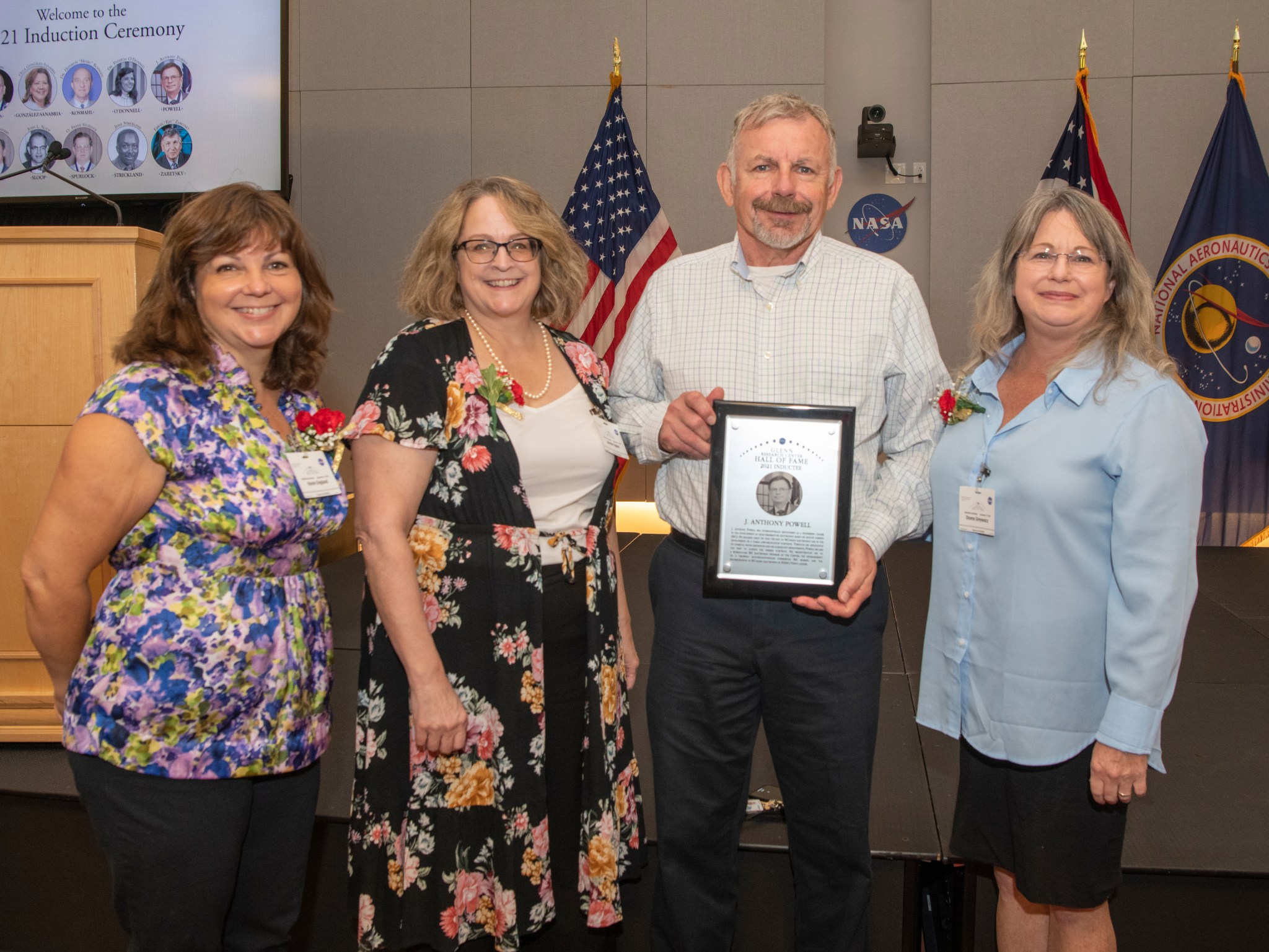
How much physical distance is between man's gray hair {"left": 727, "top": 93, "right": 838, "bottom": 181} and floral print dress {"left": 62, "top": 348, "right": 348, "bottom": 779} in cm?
110

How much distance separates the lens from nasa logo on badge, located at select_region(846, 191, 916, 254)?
4699 mm

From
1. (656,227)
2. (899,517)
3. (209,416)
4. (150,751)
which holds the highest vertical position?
(656,227)

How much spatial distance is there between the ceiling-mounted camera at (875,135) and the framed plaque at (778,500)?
2.44m

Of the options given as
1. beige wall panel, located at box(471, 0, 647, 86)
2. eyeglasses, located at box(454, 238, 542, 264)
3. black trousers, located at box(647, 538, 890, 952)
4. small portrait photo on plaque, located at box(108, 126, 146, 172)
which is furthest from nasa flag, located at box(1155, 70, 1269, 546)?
small portrait photo on plaque, located at box(108, 126, 146, 172)

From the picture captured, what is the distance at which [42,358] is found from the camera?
2756 millimetres

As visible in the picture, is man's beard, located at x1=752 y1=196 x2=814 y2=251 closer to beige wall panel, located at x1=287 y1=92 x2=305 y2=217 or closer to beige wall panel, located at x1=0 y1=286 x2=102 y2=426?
beige wall panel, located at x1=0 y1=286 x2=102 y2=426

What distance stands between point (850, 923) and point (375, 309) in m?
6.00

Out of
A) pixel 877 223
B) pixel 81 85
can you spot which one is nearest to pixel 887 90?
pixel 877 223

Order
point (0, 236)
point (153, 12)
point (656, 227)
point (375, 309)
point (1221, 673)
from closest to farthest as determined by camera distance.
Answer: point (0, 236) < point (1221, 673) < point (153, 12) < point (656, 227) < point (375, 309)

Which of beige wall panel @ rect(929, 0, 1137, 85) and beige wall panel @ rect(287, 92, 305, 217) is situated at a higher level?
beige wall panel @ rect(929, 0, 1137, 85)

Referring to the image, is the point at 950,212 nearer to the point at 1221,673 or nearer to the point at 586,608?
the point at 1221,673

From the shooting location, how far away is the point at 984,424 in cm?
173

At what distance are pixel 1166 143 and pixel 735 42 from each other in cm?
293

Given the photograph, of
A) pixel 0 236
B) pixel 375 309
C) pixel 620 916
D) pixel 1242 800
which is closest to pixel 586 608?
pixel 620 916
